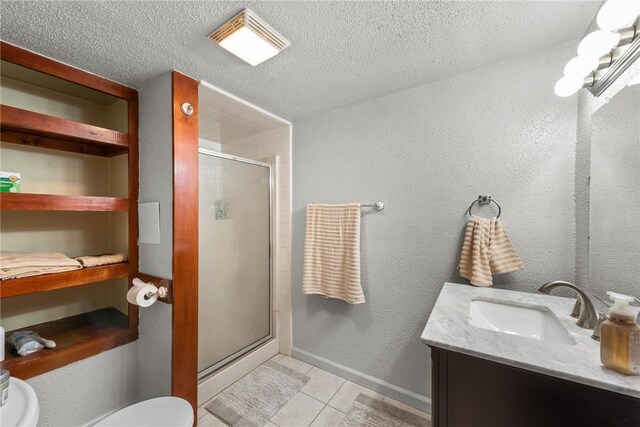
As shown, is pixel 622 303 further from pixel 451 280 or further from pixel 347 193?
pixel 347 193

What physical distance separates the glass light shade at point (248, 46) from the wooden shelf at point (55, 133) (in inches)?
35.3

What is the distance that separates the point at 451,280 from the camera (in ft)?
4.91

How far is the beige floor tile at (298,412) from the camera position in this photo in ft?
4.95

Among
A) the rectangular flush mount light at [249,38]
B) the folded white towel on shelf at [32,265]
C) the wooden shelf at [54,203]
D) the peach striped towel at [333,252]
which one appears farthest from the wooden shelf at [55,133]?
the peach striped towel at [333,252]

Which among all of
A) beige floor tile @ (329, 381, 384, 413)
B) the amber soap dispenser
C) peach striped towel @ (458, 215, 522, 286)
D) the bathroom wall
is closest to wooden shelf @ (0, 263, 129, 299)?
the bathroom wall

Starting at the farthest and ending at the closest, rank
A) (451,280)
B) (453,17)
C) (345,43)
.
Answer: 1. (451,280)
2. (345,43)
3. (453,17)

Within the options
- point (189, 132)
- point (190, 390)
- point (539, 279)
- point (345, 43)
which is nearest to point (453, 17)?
point (345, 43)

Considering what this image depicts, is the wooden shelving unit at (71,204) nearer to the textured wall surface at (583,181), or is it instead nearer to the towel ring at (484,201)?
the towel ring at (484,201)

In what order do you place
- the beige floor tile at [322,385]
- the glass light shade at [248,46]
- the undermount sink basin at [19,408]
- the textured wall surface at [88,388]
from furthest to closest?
the beige floor tile at [322,385] < the textured wall surface at [88,388] < the glass light shade at [248,46] < the undermount sink basin at [19,408]

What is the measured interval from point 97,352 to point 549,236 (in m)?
2.48

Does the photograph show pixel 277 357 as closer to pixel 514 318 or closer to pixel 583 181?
pixel 514 318

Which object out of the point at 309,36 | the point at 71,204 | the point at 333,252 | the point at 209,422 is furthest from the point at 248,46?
the point at 209,422

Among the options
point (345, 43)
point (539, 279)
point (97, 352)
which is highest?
point (345, 43)

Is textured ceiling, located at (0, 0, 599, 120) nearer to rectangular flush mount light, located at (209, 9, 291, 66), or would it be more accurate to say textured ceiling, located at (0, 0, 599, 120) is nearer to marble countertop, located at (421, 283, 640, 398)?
rectangular flush mount light, located at (209, 9, 291, 66)
